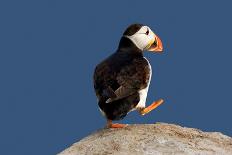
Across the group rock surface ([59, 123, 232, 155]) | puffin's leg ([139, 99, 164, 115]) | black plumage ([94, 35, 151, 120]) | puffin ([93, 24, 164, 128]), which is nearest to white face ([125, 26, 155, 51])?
puffin ([93, 24, 164, 128])

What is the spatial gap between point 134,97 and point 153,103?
29.3 inches

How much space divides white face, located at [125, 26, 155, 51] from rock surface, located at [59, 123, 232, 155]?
46.2 inches

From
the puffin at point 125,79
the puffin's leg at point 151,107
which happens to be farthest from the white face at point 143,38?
the puffin's leg at point 151,107

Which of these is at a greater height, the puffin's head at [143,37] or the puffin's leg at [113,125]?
the puffin's head at [143,37]

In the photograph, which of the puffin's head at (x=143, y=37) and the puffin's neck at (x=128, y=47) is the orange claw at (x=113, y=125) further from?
the puffin's head at (x=143, y=37)

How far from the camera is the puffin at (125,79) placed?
9.80 meters

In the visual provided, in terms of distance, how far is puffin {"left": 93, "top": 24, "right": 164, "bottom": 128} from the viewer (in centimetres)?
980

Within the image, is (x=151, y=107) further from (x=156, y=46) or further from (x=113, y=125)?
(x=156, y=46)

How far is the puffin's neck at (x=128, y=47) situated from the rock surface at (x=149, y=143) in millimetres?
1065

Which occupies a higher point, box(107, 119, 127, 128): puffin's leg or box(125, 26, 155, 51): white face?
box(125, 26, 155, 51): white face

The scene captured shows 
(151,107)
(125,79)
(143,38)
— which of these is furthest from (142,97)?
(143,38)

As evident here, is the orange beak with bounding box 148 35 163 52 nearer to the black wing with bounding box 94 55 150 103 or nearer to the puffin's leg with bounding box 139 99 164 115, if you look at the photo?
the black wing with bounding box 94 55 150 103

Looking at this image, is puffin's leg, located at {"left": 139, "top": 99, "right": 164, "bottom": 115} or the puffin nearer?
the puffin

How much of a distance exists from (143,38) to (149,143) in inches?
71.3
